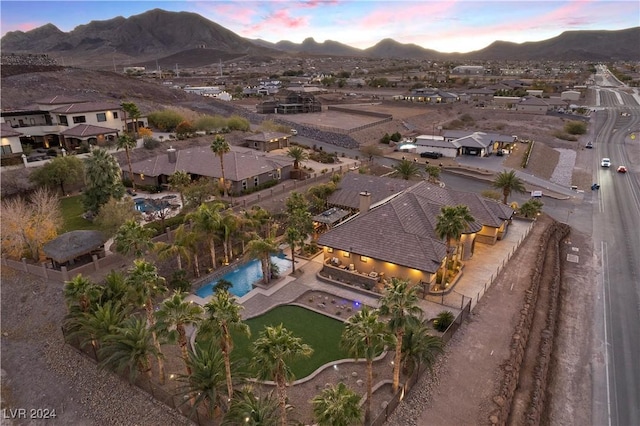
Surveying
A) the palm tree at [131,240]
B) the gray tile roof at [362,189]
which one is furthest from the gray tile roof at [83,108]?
the palm tree at [131,240]

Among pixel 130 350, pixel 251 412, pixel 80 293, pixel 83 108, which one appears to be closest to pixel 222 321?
pixel 251 412

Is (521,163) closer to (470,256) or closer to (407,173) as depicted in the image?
(407,173)

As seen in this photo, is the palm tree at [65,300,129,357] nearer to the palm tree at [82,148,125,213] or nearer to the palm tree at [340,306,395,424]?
the palm tree at [340,306,395,424]

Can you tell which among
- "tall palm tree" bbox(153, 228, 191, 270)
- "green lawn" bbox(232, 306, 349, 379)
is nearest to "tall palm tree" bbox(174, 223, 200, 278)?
"tall palm tree" bbox(153, 228, 191, 270)

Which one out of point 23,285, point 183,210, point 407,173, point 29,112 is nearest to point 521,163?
point 407,173

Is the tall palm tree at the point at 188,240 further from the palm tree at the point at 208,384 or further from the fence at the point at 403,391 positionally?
the fence at the point at 403,391

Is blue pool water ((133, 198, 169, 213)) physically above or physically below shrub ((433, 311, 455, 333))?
above
